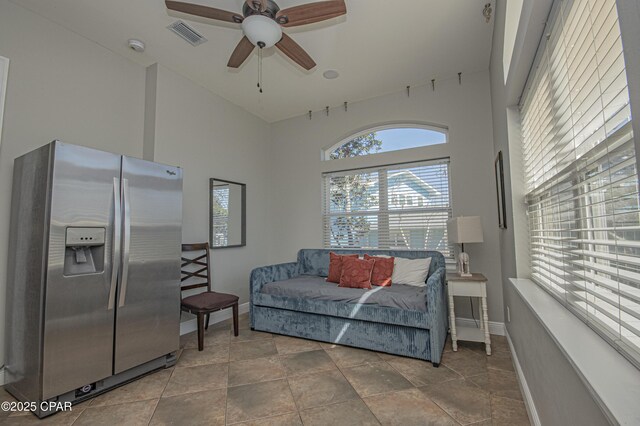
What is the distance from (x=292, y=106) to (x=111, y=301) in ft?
11.3

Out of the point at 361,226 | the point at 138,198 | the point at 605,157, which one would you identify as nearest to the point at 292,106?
the point at 361,226

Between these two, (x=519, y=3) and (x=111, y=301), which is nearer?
(x=519, y=3)

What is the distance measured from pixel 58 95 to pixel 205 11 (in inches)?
69.9

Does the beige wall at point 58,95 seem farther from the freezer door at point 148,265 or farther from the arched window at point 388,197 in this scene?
the arched window at point 388,197

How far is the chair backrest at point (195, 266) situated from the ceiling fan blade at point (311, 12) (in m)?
2.61

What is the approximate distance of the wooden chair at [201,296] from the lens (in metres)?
3.04

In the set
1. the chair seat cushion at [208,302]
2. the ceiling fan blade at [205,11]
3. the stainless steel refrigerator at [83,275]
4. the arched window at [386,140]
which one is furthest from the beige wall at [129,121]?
the ceiling fan blade at [205,11]

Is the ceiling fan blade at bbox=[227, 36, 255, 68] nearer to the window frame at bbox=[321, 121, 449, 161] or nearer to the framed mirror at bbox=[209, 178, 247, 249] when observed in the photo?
the framed mirror at bbox=[209, 178, 247, 249]

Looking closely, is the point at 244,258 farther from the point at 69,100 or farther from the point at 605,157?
the point at 605,157

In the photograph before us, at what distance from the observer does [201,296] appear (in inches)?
133

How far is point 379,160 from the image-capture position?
425 cm

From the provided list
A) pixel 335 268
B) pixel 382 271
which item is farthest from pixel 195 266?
pixel 382 271

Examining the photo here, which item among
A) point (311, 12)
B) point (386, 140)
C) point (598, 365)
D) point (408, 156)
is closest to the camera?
point (598, 365)

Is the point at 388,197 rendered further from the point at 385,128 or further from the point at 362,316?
the point at 362,316
